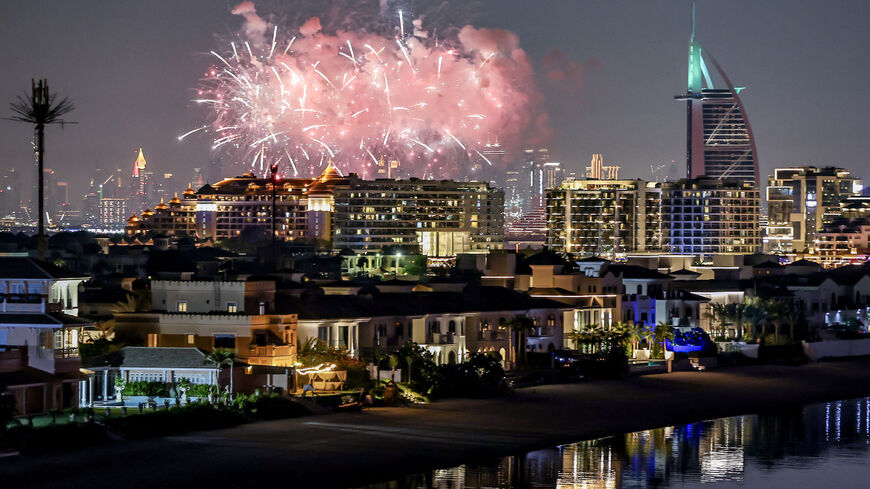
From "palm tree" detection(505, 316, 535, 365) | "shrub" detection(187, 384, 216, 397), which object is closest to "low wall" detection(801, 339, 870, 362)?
"palm tree" detection(505, 316, 535, 365)

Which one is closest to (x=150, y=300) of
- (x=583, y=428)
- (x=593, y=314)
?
(x=583, y=428)

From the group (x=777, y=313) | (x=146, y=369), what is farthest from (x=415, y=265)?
(x=146, y=369)

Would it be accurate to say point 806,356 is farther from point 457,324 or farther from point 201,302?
point 201,302

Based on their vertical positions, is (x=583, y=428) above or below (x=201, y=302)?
below

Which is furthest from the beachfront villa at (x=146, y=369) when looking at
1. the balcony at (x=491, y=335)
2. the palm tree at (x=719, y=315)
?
the palm tree at (x=719, y=315)

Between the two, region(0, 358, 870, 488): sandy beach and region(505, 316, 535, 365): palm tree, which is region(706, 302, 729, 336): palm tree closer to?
region(0, 358, 870, 488): sandy beach

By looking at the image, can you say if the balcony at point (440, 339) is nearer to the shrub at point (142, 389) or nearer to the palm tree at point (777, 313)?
the shrub at point (142, 389)
